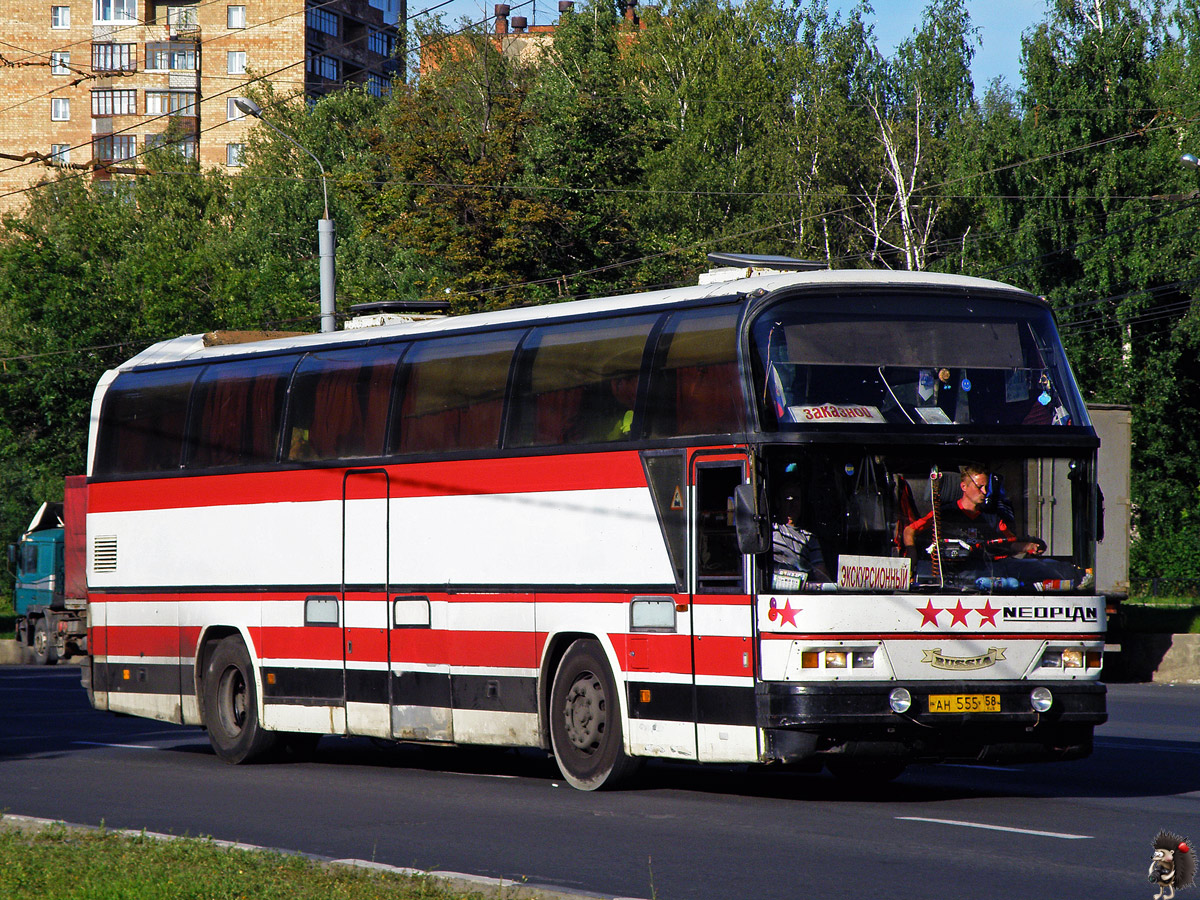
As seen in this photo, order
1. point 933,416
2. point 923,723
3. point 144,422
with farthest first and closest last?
1. point 144,422
2. point 933,416
3. point 923,723

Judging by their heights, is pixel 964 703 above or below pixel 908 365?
below

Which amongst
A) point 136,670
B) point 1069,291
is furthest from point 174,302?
point 136,670

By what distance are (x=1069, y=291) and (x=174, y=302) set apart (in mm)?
31304

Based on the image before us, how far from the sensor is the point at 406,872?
851 cm

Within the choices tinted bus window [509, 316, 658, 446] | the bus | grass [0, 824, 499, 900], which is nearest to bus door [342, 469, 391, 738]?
the bus

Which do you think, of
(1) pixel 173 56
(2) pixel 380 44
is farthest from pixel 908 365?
(2) pixel 380 44

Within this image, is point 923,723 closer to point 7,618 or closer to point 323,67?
point 7,618

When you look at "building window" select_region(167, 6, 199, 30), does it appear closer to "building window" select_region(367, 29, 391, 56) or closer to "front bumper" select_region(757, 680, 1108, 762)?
"building window" select_region(367, 29, 391, 56)

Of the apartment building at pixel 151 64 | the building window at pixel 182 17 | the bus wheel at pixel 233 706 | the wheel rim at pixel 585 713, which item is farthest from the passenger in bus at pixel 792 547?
the building window at pixel 182 17

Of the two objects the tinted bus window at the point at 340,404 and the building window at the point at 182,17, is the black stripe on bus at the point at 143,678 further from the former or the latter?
the building window at the point at 182,17

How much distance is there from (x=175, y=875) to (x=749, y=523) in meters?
4.36

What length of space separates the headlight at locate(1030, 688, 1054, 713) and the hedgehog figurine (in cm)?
339

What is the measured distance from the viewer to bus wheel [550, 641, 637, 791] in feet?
41.5

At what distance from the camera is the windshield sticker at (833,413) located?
1153 cm
